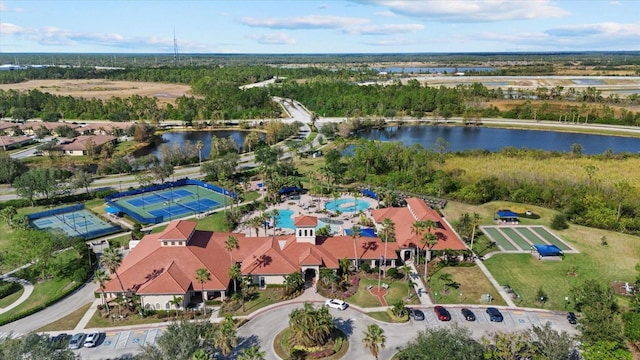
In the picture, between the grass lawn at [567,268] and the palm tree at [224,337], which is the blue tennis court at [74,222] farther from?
the grass lawn at [567,268]

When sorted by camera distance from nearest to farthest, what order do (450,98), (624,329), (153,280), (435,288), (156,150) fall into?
1. (624,329)
2. (153,280)
3. (435,288)
4. (156,150)
5. (450,98)

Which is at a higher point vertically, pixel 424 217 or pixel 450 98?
pixel 450 98

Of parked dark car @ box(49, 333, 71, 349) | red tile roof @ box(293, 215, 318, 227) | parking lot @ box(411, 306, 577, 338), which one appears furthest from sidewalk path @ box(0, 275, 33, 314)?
parking lot @ box(411, 306, 577, 338)

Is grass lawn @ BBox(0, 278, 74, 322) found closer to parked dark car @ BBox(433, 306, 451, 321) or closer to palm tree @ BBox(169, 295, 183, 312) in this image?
palm tree @ BBox(169, 295, 183, 312)

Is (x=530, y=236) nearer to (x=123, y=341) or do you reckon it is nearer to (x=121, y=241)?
(x=123, y=341)

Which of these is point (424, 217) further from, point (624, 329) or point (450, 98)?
point (450, 98)

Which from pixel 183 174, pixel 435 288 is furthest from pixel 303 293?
pixel 183 174

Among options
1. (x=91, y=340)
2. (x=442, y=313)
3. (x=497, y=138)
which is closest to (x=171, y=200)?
(x=91, y=340)
